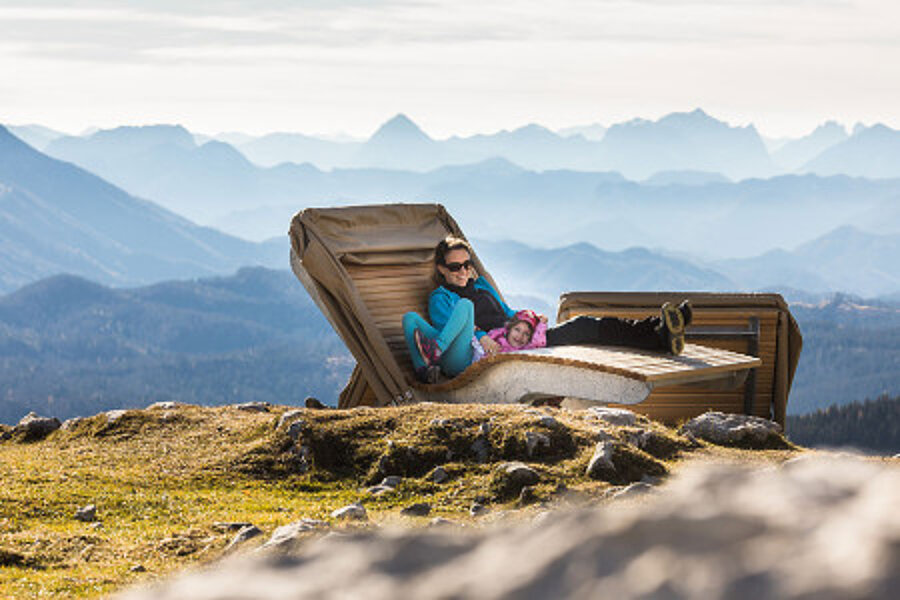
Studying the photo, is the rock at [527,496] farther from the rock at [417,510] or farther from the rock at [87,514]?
the rock at [87,514]

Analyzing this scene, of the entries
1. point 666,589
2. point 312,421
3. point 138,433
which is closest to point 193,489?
point 312,421

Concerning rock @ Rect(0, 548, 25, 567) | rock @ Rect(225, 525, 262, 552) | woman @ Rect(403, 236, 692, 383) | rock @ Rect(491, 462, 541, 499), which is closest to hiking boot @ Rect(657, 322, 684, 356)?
woman @ Rect(403, 236, 692, 383)

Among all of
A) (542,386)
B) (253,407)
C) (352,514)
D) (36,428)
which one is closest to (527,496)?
(352,514)

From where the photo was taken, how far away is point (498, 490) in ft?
21.3

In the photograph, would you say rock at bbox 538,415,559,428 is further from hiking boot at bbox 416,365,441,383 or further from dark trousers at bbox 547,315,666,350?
hiking boot at bbox 416,365,441,383

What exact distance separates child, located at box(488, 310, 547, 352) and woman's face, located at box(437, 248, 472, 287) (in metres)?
0.75

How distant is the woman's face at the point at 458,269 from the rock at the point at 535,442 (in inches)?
169

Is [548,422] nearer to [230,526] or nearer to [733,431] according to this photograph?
[733,431]

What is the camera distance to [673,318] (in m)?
9.66

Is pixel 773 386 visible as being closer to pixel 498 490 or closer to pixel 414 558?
pixel 498 490

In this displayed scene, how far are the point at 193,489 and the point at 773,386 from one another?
6.44 m


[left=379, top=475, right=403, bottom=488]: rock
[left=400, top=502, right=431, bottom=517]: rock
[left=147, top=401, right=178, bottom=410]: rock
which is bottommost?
[left=147, top=401, right=178, bottom=410]: rock

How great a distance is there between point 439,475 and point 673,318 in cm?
345

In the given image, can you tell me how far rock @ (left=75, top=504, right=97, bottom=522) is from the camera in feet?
21.1
